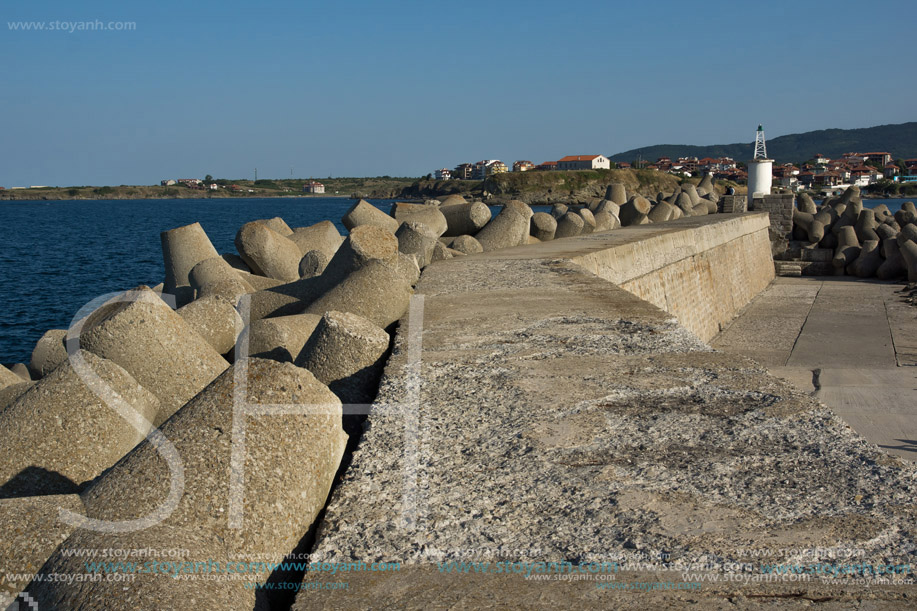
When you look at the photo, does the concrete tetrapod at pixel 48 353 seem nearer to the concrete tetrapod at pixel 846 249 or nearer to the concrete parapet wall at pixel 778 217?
the concrete tetrapod at pixel 846 249

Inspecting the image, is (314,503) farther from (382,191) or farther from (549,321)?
(382,191)

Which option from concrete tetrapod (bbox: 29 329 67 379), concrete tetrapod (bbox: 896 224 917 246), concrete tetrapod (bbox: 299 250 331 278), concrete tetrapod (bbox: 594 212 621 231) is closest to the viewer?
concrete tetrapod (bbox: 29 329 67 379)

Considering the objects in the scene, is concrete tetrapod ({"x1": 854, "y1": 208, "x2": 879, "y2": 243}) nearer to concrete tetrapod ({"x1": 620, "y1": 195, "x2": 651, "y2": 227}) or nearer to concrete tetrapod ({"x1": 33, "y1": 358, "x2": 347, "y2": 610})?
concrete tetrapod ({"x1": 620, "y1": 195, "x2": 651, "y2": 227})

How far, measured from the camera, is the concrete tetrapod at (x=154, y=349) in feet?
12.4

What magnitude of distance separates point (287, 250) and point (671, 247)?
17.6 feet

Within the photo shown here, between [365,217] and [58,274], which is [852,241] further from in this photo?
[58,274]

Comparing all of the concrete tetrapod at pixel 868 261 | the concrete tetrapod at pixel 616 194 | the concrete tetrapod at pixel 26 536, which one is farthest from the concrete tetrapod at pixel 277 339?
the concrete tetrapod at pixel 868 261

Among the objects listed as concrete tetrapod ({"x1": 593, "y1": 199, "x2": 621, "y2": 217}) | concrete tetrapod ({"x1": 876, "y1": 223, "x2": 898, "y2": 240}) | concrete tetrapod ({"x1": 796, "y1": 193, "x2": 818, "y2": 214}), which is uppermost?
concrete tetrapod ({"x1": 593, "y1": 199, "x2": 621, "y2": 217})

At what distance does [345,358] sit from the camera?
141 inches

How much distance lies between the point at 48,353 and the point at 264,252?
2.78 m

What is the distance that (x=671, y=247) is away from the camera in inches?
419

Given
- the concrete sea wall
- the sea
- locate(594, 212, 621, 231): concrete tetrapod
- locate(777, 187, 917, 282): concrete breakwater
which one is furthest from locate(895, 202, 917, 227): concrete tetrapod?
the sea

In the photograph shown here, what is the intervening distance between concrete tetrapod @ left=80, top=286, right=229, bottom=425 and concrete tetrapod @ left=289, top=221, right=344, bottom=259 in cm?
541

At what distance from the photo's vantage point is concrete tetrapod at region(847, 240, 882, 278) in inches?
733
